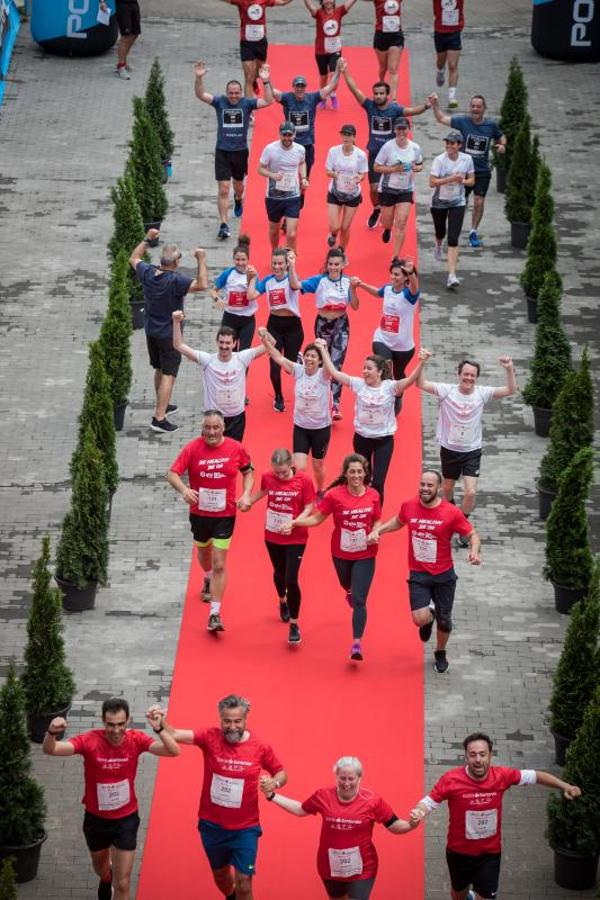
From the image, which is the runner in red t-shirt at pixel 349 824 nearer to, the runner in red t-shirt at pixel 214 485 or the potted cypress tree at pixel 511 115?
the runner in red t-shirt at pixel 214 485

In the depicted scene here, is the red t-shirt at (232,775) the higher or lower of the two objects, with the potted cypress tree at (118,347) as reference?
higher

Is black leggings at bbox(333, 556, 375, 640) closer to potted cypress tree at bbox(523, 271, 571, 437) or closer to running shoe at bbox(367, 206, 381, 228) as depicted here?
potted cypress tree at bbox(523, 271, 571, 437)

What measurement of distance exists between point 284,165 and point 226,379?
18.2 ft

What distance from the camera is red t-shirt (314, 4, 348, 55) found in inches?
1067

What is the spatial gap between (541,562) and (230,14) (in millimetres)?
18017

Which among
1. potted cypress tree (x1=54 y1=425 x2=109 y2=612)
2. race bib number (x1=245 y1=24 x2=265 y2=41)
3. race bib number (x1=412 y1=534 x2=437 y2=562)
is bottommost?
potted cypress tree (x1=54 y1=425 x2=109 y2=612)

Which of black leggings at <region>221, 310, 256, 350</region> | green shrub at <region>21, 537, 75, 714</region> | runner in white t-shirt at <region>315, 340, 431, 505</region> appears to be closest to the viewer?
green shrub at <region>21, 537, 75, 714</region>

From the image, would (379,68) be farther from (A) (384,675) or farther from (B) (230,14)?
(A) (384,675)

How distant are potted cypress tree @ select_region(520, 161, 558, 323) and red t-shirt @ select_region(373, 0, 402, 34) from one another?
6.25m

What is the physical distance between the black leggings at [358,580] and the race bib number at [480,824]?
329cm

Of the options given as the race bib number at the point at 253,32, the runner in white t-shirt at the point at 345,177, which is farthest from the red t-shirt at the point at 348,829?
the race bib number at the point at 253,32

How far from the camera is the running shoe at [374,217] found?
23.8 m

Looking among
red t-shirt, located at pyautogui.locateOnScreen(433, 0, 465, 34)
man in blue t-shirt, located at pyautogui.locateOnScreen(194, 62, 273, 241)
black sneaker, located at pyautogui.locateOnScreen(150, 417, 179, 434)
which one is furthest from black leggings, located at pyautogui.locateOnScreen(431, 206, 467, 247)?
red t-shirt, located at pyautogui.locateOnScreen(433, 0, 465, 34)

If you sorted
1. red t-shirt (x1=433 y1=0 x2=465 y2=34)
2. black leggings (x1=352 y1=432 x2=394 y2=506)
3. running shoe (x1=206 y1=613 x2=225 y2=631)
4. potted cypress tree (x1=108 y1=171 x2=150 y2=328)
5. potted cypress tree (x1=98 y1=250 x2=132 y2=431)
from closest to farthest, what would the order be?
running shoe (x1=206 y1=613 x2=225 y2=631)
black leggings (x1=352 y1=432 x2=394 y2=506)
potted cypress tree (x1=98 y1=250 x2=132 y2=431)
potted cypress tree (x1=108 y1=171 x2=150 y2=328)
red t-shirt (x1=433 y1=0 x2=465 y2=34)
